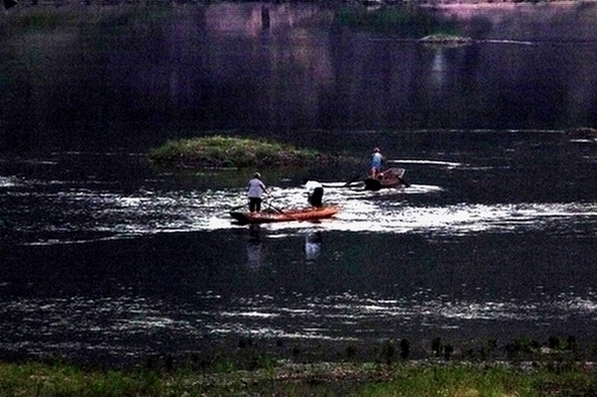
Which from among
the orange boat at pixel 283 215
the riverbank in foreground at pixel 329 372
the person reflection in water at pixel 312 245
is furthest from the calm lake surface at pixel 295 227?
the riverbank in foreground at pixel 329 372

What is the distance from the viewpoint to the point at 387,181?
222 feet

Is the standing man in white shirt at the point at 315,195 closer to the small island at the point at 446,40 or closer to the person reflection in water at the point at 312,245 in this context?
the person reflection in water at the point at 312,245

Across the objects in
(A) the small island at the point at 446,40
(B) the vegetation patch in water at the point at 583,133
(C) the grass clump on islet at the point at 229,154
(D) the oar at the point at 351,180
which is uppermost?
(D) the oar at the point at 351,180

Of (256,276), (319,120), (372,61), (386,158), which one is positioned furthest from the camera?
(372,61)

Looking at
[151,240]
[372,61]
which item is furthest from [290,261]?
[372,61]

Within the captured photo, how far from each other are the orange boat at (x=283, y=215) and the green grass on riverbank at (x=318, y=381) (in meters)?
24.0

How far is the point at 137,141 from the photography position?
294 feet

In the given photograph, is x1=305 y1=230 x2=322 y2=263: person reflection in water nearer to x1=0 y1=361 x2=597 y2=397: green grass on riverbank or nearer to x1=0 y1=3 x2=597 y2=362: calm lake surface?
x1=0 y1=3 x2=597 y2=362: calm lake surface

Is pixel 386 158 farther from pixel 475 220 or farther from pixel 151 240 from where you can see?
pixel 151 240

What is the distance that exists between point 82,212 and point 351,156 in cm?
2302

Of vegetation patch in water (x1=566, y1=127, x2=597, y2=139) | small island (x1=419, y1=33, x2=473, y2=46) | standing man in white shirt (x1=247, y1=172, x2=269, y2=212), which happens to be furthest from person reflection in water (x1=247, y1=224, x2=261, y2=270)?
small island (x1=419, y1=33, x2=473, y2=46)

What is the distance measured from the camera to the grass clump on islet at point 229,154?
75250mm

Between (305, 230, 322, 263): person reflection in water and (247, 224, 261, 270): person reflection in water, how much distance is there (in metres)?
1.63

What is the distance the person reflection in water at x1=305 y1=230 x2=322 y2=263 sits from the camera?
5241cm
